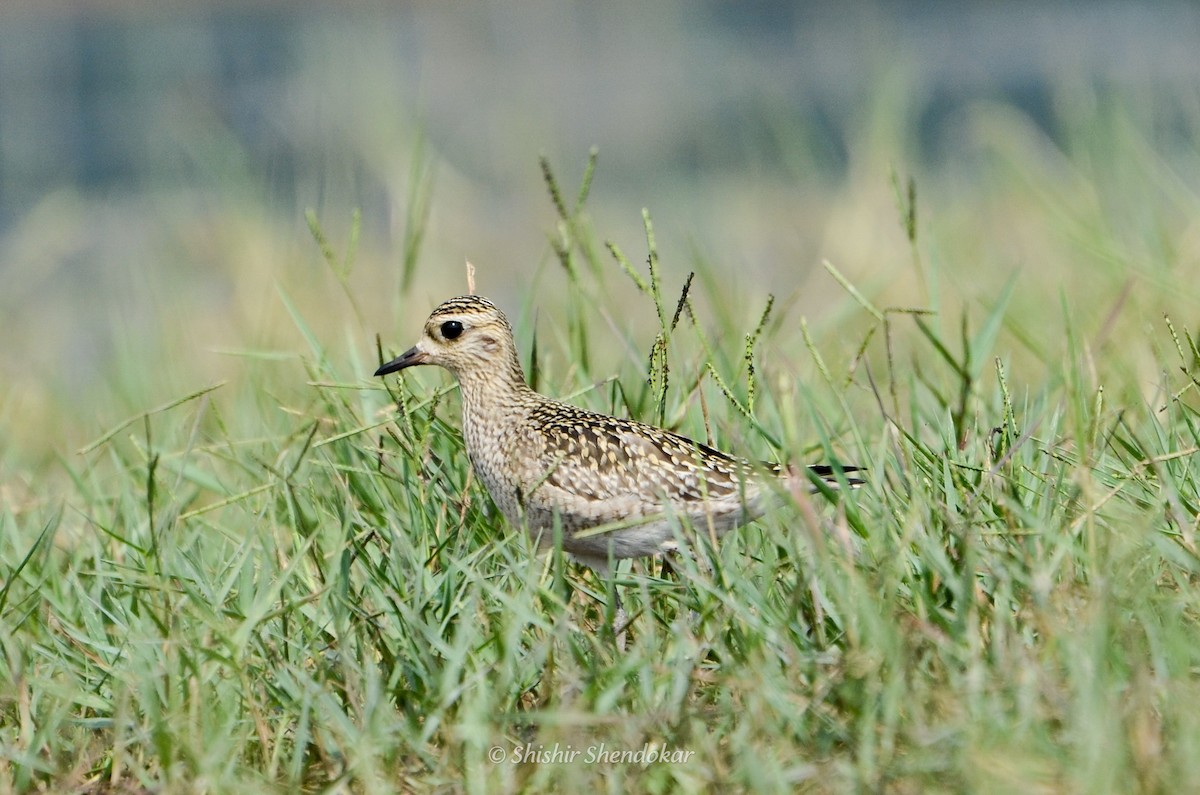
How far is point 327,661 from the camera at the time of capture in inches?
159

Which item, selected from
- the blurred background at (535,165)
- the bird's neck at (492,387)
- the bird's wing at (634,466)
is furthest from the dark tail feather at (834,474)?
the bird's neck at (492,387)

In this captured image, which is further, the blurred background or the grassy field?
the blurred background

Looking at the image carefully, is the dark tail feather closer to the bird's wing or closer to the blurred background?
the bird's wing

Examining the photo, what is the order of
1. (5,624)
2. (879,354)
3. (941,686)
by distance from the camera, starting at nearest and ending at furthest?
1. (941,686)
2. (5,624)
3. (879,354)

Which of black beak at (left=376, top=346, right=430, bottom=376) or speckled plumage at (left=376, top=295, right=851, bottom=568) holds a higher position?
black beak at (left=376, top=346, right=430, bottom=376)

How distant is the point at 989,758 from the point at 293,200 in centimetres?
990

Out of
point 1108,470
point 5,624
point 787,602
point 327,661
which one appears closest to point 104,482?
point 5,624

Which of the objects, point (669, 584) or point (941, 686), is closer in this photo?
point (941, 686)

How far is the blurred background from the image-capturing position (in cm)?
819

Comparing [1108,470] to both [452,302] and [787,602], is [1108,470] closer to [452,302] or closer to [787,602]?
[787,602]

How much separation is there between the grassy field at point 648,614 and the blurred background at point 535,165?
599 mm

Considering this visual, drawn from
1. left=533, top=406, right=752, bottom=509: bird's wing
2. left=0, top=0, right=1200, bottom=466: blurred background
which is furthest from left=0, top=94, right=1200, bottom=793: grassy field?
left=0, top=0, right=1200, bottom=466: blurred background

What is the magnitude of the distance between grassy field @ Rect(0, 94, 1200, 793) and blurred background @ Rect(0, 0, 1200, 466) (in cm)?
60

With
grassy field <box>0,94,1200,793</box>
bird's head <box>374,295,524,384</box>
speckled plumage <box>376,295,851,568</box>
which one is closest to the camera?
grassy field <box>0,94,1200,793</box>
